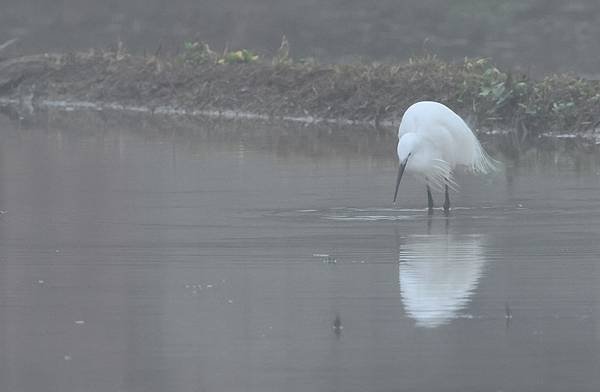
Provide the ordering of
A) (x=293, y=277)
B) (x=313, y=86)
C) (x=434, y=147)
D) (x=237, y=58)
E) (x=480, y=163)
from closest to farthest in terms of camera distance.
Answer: (x=293, y=277) → (x=434, y=147) → (x=480, y=163) → (x=313, y=86) → (x=237, y=58)

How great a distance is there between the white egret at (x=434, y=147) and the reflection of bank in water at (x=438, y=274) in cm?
200

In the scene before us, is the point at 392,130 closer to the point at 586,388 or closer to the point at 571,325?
the point at 571,325

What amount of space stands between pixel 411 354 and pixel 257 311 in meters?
1.39

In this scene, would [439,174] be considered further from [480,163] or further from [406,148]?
[480,163]

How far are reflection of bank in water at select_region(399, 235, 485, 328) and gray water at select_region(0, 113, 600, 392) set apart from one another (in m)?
0.02

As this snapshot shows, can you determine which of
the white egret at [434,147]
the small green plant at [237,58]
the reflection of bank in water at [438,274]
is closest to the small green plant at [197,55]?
the small green plant at [237,58]

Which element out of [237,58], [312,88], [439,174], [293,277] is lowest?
[293,277]

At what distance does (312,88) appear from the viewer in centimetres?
2334

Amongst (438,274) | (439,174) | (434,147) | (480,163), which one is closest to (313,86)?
(480,163)

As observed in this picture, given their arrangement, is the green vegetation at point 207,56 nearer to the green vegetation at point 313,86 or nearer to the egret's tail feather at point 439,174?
the green vegetation at point 313,86

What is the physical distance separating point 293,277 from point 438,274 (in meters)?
0.86

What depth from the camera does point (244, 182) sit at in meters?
16.4

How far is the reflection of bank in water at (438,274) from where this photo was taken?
992 cm

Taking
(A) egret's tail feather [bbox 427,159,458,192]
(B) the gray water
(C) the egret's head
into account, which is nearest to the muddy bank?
(B) the gray water
